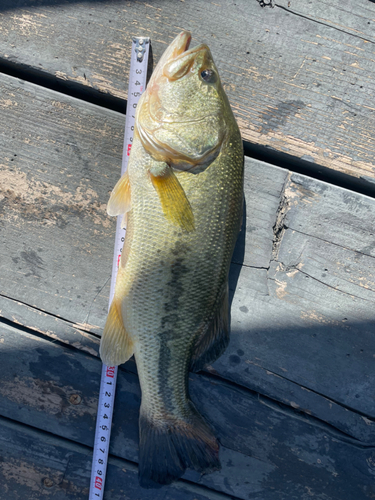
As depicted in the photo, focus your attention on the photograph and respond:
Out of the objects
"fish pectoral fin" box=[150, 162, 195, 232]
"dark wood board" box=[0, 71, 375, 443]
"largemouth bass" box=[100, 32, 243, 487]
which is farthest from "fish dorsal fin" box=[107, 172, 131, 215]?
"dark wood board" box=[0, 71, 375, 443]

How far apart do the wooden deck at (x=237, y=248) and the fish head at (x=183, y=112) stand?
32 centimetres

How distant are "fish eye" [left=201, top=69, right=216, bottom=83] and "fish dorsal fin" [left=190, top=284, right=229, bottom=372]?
0.89 m

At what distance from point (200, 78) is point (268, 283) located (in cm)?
101

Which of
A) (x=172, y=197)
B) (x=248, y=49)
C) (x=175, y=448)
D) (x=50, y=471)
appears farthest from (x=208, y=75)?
(x=50, y=471)

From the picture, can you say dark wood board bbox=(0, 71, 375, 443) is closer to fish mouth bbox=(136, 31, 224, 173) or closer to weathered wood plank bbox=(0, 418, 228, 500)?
fish mouth bbox=(136, 31, 224, 173)

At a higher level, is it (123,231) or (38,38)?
(38,38)

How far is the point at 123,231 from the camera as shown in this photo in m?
1.64

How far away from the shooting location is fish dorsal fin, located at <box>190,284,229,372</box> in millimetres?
1456

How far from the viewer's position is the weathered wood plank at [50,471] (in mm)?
1749

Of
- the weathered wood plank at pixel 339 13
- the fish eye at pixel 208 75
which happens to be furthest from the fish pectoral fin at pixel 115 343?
the weathered wood plank at pixel 339 13

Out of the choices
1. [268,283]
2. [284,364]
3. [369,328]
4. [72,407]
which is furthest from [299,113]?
[72,407]

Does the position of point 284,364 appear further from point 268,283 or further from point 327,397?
point 268,283

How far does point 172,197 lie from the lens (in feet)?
4.16

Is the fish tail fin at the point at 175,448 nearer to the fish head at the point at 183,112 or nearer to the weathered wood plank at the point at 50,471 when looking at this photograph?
the weathered wood plank at the point at 50,471
